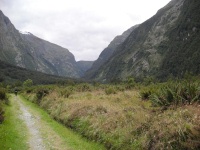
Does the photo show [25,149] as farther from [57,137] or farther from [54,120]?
[54,120]

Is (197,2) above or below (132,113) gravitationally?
above

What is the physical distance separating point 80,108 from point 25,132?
4.14m

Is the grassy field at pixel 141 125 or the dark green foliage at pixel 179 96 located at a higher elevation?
the dark green foliage at pixel 179 96

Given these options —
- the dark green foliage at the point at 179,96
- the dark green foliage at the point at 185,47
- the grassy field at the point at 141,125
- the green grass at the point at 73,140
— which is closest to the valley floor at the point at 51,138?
the green grass at the point at 73,140

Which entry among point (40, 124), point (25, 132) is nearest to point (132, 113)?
point (25, 132)

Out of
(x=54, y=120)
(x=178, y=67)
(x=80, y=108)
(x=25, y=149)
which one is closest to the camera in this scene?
(x=25, y=149)

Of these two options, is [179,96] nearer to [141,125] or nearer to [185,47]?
[141,125]

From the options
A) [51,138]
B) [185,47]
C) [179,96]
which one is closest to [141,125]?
[179,96]

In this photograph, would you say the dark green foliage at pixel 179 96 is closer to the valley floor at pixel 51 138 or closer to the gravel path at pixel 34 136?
the valley floor at pixel 51 138

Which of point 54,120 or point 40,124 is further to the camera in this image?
point 54,120

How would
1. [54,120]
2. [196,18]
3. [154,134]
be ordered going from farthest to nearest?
[196,18] → [54,120] → [154,134]

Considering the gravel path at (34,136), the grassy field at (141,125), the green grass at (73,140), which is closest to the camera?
the grassy field at (141,125)

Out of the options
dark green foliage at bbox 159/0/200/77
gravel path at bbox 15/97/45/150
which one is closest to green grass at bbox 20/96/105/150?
gravel path at bbox 15/97/45/150

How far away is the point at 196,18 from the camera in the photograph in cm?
17975
